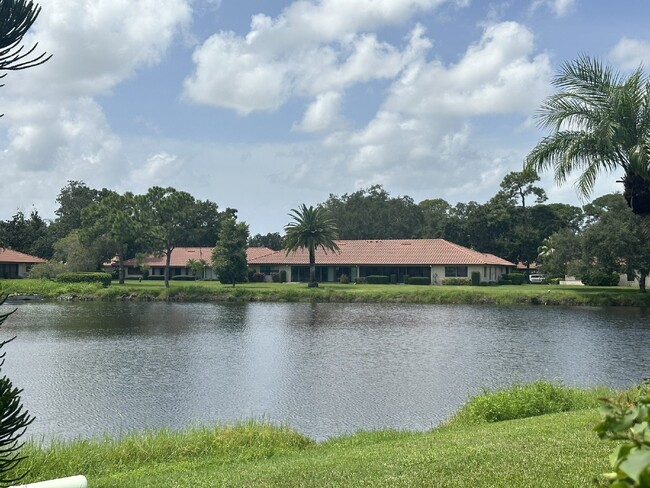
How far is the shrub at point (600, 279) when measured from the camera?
61.0m

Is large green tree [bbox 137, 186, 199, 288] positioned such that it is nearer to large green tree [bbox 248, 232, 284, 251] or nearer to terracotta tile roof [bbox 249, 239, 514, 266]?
terracotta tile roof [bbox 249, 239, 514, 266]

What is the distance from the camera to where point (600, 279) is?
2482 inches

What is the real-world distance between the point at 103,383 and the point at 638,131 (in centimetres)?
1725

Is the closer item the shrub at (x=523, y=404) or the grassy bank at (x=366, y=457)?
the grassy bank at (x=366, y=457)

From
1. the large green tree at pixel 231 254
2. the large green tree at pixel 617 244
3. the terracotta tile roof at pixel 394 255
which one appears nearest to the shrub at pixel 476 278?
the terracotta tile roof at pixel 394 255

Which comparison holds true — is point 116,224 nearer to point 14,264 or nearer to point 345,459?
point 14,264

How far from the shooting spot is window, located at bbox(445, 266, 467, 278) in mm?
67062

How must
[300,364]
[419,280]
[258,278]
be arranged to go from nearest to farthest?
[300,364]
[419,280]
[258,278]

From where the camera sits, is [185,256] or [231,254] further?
[185,256]

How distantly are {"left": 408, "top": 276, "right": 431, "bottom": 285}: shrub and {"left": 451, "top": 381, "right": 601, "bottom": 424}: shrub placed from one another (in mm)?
53537

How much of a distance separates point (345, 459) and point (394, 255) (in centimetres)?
6354

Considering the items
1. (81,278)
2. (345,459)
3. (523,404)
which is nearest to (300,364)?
(523,404)

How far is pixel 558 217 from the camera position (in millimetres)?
78375

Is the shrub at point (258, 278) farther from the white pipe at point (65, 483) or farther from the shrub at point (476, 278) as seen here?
the white pipe at point (65, 483)
